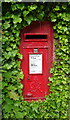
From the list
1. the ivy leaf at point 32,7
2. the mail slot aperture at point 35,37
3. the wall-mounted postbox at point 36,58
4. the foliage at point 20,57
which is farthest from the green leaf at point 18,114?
the ivy leaf at point 32,7

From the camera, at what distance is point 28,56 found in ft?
15.9

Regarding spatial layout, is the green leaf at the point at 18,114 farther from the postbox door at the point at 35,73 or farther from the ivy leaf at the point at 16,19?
the ivy leaf at the point at 16,19

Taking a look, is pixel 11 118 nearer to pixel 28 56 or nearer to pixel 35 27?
pixel 28 56

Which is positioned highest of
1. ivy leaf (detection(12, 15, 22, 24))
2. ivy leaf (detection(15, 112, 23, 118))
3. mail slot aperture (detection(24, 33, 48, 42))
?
ivy leaf (detection(12, 15, 22, 24))

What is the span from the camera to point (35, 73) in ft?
16.1

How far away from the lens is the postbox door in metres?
4.86

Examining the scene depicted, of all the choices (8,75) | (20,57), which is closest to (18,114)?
(8,75)

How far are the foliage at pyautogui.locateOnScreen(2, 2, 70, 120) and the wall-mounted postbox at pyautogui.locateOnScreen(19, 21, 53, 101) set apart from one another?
0.40 feet

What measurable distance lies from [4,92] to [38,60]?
101cm

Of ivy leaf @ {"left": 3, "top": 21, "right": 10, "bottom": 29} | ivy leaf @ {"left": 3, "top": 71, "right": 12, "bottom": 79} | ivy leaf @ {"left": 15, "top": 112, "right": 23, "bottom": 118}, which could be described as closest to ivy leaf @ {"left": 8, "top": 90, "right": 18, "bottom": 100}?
ivy leaf @ {"left": 3, "top": 71, "right": 12, "bottom": 79}

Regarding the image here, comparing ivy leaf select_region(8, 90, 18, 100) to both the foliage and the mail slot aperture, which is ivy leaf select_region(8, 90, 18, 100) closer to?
the foliage

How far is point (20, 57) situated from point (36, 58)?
0.36 m

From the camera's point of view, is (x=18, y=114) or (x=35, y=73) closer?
(x=18, y=114)

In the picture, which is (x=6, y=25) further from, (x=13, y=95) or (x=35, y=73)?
(x=13, y=95)
